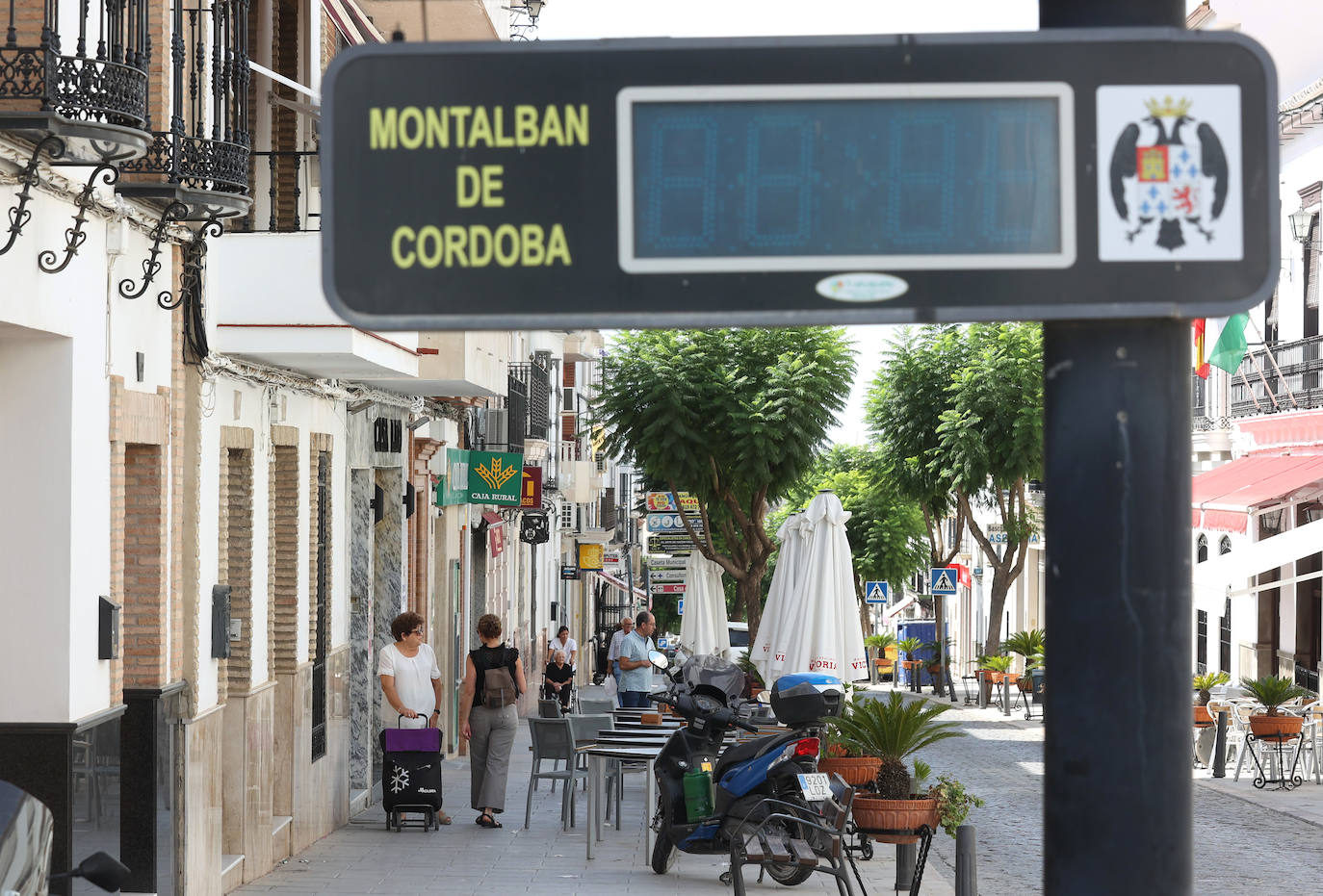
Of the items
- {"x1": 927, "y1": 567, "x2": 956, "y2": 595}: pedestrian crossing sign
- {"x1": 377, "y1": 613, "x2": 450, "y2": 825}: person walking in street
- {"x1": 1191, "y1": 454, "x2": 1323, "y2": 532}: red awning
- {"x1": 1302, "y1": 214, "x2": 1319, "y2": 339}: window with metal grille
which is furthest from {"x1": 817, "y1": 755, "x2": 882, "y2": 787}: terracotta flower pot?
{"x1": 927, "y1": 567, "x2": 956, "y2": 595}: pedestrian crossing sign

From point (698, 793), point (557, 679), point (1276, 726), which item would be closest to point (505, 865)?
point (698, 793)

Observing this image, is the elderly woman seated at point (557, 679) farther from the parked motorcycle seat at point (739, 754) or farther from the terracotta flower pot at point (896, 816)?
the terracotta flower pot at point (896, 816)

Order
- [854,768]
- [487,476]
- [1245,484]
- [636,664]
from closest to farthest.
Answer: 1. [854,768]
2. [636,664]
3. [487,476]
4. [1245,484]

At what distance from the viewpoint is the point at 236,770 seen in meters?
12.8

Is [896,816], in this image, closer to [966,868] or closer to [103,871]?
[966,868]

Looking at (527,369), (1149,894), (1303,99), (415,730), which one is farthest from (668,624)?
(1149,894)

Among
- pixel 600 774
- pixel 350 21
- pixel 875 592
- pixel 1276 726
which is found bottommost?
pixel 875 592

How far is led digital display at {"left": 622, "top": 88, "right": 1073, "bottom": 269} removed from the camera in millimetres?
2949

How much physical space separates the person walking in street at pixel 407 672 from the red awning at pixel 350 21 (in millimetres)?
4963

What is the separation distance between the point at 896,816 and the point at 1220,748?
10.3 m

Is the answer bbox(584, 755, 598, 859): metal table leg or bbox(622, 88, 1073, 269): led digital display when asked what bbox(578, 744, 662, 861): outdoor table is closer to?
bbox(584, 755, 598, 859): metal table leg

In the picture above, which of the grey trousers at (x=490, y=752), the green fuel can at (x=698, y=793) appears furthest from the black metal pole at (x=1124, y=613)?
the grey trousers at (x=490, y=752)

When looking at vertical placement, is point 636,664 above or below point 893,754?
below

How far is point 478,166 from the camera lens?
2990 millimetres
